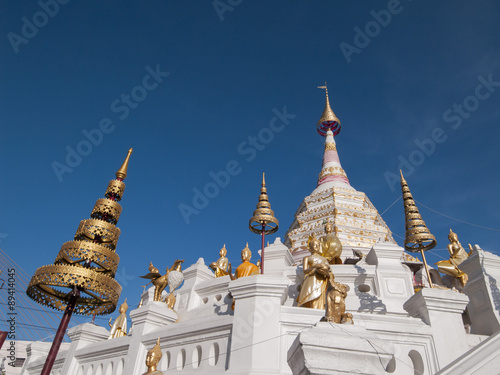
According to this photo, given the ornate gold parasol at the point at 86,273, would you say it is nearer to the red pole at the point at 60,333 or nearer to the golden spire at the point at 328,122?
the red pole at the point at 60,333

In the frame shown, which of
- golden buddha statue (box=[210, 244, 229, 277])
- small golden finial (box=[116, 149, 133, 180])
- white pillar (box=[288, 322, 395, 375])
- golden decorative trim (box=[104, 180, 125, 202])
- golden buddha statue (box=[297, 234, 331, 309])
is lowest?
white pillar (box=[288, 322, 395, 375])

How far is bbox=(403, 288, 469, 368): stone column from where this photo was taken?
7.36 m

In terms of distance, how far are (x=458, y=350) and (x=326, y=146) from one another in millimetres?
29000

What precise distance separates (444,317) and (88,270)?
9.36 m

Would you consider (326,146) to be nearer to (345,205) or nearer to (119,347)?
(345,205)

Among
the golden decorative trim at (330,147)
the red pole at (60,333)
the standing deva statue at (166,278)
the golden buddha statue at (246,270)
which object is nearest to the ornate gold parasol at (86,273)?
the red pole at (60,333)

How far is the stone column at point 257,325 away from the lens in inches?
267

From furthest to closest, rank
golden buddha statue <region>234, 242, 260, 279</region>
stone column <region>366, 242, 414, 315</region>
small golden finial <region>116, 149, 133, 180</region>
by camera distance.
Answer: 1. small golden finial <region>116, 149, 133, 180</region>
2. stone column <region>366, 242, 414, 315</region>
3. golden buddha statue <region>234, 242, 260, 279</region>

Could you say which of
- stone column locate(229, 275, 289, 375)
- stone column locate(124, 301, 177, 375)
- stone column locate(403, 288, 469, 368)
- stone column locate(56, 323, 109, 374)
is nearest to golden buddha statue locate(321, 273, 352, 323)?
stone column locate(229, 275, 289, 375)

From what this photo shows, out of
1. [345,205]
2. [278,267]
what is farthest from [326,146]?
[278,267]

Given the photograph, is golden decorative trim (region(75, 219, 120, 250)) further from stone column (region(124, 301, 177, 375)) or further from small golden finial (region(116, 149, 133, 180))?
stone column (region(124, 301, 177, 375))

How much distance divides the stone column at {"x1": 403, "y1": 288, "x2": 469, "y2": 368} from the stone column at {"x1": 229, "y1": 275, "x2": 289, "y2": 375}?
3.06m

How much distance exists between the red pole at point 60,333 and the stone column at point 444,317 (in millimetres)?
9239

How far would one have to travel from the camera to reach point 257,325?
7.19m
